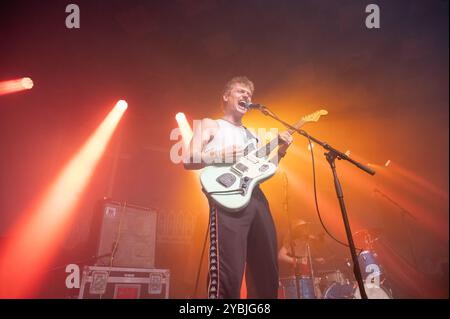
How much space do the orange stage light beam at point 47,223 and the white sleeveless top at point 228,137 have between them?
154 inches

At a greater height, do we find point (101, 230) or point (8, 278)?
point (101, 230)

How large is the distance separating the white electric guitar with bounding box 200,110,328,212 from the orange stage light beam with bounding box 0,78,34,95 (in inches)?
198

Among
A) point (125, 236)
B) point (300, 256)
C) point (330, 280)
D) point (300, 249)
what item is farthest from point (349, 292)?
point (125, 236)

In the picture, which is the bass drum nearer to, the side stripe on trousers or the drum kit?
the drum kit

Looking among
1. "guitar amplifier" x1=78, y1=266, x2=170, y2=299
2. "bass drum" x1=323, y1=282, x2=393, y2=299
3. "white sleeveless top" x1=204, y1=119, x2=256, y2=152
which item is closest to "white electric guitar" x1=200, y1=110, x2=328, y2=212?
"white sleeveless top" x1=204, y1=119, x2=256, y2=152

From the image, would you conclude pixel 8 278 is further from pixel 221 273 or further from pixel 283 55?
pixel 283 55

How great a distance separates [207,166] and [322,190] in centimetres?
705

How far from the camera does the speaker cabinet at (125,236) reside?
13.9 ft

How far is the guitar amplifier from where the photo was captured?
3811 mm

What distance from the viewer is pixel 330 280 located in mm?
4941

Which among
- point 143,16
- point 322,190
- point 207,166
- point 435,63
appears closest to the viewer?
point 207,166

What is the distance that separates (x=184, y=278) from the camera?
5887 millimetres

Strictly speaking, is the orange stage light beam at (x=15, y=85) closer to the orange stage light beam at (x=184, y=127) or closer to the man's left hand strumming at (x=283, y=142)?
the orange stage light beam at (x=184, y=127)
